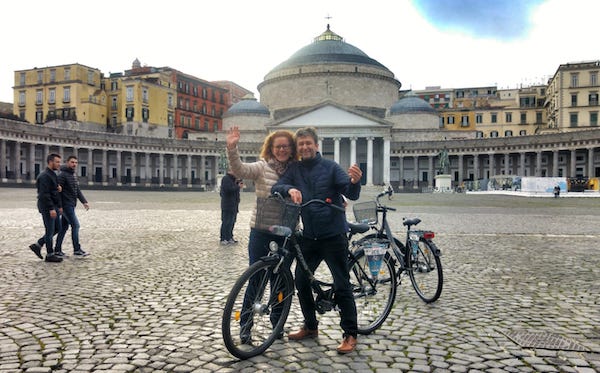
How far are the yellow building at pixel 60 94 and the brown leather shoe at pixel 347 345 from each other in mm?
A: 71233

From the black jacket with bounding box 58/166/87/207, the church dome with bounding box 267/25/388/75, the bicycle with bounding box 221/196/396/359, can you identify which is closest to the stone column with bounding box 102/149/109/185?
the church dome with bounding box 267/25/388/75

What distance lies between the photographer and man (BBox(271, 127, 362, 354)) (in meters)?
4.58

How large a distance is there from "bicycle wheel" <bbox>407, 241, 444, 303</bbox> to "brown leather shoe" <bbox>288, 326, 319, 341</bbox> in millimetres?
1714

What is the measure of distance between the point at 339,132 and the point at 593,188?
31.6 metres

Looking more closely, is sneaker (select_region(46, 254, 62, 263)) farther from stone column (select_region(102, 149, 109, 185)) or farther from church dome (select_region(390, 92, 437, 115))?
church dome (select_region(390, 92, 437, 115))

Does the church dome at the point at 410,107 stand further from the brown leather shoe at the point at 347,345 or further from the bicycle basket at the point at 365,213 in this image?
the brown leather shoe at the point at 347,345

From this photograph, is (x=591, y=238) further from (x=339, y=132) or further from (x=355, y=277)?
(x=339, y=132)

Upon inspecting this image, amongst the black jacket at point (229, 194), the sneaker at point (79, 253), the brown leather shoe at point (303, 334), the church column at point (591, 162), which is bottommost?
the brown leather shoe at point (303, 334)

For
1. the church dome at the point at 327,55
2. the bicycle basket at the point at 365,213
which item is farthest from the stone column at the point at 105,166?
the bicycle basket at the point at 365,213

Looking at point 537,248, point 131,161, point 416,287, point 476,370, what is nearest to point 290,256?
point 476,370

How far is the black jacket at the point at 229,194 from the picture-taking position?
11586 millimetres

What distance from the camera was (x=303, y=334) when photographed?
4863 mm

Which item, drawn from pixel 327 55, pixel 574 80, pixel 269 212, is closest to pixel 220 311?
pixel 269 212

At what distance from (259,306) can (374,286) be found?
1395 millimetres
